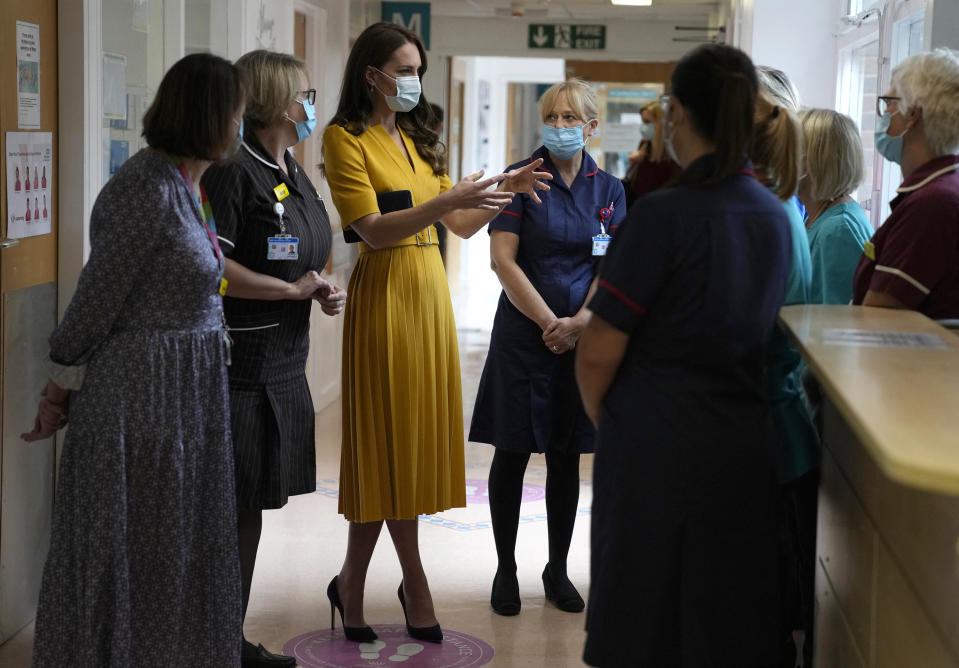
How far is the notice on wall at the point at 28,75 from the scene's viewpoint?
3.05m

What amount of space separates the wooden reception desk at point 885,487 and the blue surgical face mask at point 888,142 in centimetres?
46

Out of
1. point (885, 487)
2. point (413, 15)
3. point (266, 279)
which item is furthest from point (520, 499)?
point (413, 15)

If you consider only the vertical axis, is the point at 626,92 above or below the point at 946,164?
Result: above

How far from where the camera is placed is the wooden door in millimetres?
3020

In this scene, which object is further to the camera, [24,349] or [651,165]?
[651,165]

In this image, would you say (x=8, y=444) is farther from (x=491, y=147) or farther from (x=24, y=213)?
(x=491, y=147)

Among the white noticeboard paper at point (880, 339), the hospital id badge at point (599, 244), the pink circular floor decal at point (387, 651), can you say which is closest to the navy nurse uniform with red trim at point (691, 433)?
the white noticeboard paper at point (880, 339)

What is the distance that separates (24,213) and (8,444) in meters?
0.67

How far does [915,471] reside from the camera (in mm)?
1109

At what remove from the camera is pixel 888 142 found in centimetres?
252

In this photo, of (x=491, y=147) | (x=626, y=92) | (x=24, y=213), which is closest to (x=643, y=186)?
(x=24, y=213)

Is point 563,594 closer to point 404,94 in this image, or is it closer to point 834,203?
point 834,203

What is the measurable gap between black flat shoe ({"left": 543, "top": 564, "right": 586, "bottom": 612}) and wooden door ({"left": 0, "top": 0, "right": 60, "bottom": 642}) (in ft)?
5.25

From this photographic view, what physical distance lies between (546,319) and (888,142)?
3.78ft
